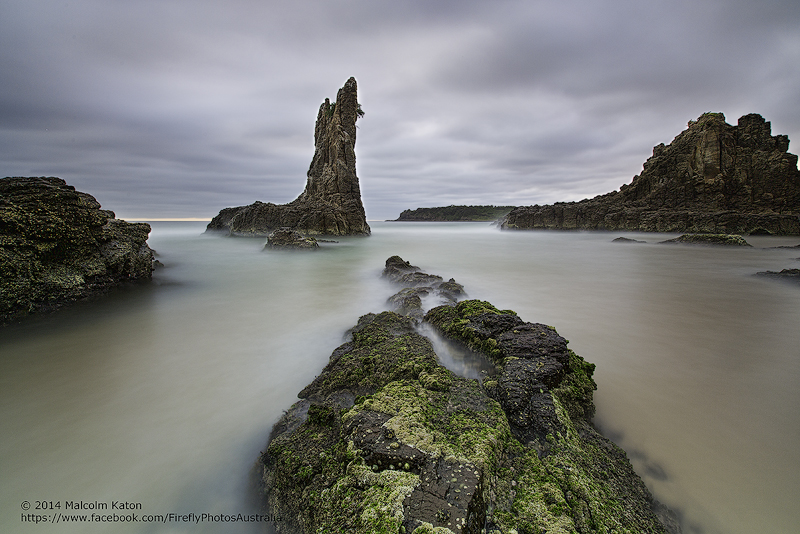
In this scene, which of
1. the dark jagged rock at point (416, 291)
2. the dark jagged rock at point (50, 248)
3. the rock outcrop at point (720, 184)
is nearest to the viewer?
the dark jagged rock at point (50, 248)

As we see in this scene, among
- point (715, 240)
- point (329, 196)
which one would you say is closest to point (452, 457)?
point (715, 240)

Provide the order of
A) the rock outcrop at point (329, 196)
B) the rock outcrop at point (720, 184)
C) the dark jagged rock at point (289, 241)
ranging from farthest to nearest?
the rock outcrop at point (329, 196)
the rock outcrop at point (720, 184)
the dark jagged rock at point (289, 241)

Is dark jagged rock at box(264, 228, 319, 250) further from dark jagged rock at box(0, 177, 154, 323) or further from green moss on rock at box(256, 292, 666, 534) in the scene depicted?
green moss on rock at box(256, 292, 666, 534)

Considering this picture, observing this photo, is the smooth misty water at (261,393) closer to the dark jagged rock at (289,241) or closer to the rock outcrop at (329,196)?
the dark jagged rock at (289,241)

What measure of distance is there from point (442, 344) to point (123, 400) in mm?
3646

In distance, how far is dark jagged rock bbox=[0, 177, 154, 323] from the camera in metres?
5.17

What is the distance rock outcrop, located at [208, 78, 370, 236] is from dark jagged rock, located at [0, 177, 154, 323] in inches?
1080

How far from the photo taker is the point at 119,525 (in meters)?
1.99

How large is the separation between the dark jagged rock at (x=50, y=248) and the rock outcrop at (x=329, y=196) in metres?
27.4

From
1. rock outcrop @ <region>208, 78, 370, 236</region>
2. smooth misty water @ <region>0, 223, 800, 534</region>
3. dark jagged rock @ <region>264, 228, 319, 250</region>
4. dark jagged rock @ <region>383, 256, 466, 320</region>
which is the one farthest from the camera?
rock outcrop @ <region>208, 78, 370, 236</region>

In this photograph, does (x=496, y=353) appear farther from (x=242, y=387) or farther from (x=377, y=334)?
(x=242, y=387)

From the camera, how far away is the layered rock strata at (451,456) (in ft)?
5.03

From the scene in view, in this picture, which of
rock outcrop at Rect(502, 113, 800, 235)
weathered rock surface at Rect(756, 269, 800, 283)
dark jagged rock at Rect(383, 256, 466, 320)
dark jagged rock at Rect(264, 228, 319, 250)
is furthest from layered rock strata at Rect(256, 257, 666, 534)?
rock outcrop at Rect(502, 113, 800, 235)

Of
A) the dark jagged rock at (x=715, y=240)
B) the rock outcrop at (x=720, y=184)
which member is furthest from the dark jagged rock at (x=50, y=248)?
the rock outcrop at (x=720, y=184)
